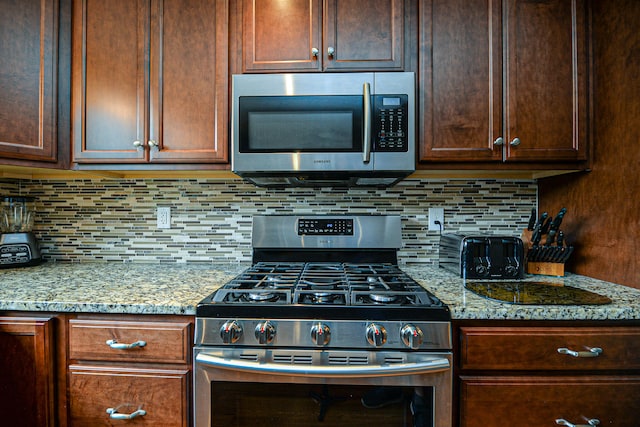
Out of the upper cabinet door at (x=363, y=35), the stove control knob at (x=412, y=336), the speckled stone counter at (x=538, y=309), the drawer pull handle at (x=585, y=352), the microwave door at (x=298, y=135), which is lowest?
the drawer pull handle at (x=585, y=352)

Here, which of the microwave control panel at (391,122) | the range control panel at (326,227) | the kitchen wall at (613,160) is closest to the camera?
the kitchen wall at (613,160)

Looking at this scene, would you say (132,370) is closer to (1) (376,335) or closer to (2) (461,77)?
(1) (376,335)

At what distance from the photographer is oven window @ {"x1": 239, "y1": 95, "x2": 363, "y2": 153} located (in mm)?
1346

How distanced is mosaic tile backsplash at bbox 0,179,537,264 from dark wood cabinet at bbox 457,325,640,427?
720 mm

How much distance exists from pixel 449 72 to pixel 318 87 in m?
0.55

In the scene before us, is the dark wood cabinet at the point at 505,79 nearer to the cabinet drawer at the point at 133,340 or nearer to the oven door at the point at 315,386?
the oven door at the point at 315,386

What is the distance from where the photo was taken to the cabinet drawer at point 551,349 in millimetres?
997

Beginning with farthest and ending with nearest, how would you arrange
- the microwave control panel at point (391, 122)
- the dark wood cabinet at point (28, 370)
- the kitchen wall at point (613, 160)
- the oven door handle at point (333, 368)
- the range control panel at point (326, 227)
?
the range control panel at point (326, 227) → the microwave control panel at point (391, 122) → the kitchen wall at point (613, 160) → the dark wood cabinet at point (28, 370) → the oven door handle at point (333, 368)

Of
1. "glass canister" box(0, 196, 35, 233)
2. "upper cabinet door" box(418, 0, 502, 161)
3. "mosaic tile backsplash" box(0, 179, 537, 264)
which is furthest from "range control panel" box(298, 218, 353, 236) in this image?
"glass canister" box(0, 196, 35, 233)

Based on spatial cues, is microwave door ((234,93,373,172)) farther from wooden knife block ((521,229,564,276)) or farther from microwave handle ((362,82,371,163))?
wooden knife block ((521,229,564,276))

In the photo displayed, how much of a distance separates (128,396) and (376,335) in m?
0.81

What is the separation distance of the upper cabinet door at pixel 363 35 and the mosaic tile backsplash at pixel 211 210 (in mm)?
611

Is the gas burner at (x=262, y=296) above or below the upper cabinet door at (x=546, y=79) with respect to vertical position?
below

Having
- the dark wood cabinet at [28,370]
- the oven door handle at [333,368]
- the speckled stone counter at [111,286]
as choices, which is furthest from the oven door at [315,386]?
A: the dark wood cabinet at [28,370]
